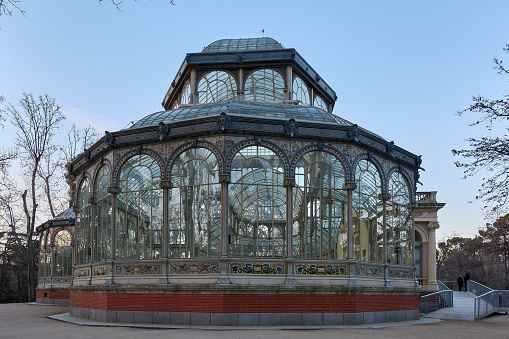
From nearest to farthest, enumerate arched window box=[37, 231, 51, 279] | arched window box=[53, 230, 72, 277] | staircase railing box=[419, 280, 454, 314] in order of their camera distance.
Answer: staircase railing box=[419, 280, 454, 314] < arched window box=[53, 230, 72, 277] < arched window box=[37, 231, 51, 279]

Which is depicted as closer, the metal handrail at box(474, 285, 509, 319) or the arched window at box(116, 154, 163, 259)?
the arched window at box(116, 154, 163, 259)

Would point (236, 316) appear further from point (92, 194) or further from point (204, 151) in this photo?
point (92, 194)

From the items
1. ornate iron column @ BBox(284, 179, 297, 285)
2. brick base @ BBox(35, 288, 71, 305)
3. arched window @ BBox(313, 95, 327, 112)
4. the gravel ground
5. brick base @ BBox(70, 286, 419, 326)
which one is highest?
arched window @ BBox(313, 95, 327, 112)

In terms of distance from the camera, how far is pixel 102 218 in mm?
19969

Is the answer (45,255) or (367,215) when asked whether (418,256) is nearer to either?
(367,215)

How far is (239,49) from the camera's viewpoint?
85.3 ft

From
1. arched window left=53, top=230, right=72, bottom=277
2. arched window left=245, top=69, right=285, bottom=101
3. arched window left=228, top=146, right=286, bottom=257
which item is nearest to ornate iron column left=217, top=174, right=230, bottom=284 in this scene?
arched window left=228, top=146, right=286, bottom=257

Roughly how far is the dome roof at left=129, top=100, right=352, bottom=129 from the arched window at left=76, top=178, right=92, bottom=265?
397 cm

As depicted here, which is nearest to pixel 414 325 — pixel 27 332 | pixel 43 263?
pixel 27 332

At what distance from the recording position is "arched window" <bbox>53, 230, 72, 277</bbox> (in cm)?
3516

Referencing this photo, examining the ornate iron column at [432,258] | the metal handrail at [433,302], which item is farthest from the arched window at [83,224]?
the ornate iron column at [432,258]

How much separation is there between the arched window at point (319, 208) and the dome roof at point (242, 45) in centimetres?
973

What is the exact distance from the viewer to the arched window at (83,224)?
2131 cm

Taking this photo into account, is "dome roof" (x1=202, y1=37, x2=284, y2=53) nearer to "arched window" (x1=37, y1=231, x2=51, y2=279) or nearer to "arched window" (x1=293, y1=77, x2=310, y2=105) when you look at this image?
"arched window" (x1=293, y1=77, x2=310, y2=105)
